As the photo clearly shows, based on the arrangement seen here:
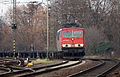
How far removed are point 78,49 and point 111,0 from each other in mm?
20326

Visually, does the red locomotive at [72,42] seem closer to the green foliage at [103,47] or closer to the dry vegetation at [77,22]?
the dry vegetation at [77,22]

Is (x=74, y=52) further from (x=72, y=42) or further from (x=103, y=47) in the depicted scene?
(x=103, y=47)

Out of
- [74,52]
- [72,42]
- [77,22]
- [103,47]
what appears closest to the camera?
[74,52]

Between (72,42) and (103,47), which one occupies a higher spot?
(72,42)

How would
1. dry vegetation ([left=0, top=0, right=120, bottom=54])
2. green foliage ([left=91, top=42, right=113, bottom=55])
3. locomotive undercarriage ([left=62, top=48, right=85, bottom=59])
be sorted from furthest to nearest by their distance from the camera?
dry vegetation ([left=0, top=0, right=120, bottom=54])
green foliage ([left=91, top=42, right=113, bottom=55])
locomotive undercarriage ([left=62, top=48, right=85, bottom=59])

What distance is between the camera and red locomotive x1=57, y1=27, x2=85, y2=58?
26391mm

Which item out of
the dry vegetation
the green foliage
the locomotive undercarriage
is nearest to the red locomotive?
the locomotive undercarriage

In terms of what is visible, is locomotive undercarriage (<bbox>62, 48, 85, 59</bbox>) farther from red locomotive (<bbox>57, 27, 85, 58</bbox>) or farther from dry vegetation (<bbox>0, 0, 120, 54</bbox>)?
dry vegetation (<bbox>0, 0, 120, 54</bbox>)

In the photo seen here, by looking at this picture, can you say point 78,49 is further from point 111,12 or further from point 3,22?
point 3,22

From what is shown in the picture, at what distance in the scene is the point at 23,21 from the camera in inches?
2178

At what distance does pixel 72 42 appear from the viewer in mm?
26641

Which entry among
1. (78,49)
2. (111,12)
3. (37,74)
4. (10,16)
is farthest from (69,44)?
(10,16)

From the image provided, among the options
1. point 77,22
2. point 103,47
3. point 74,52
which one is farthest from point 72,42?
point 77,22

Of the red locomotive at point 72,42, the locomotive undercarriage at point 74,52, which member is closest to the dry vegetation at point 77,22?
the red locomotive at point 72,42
